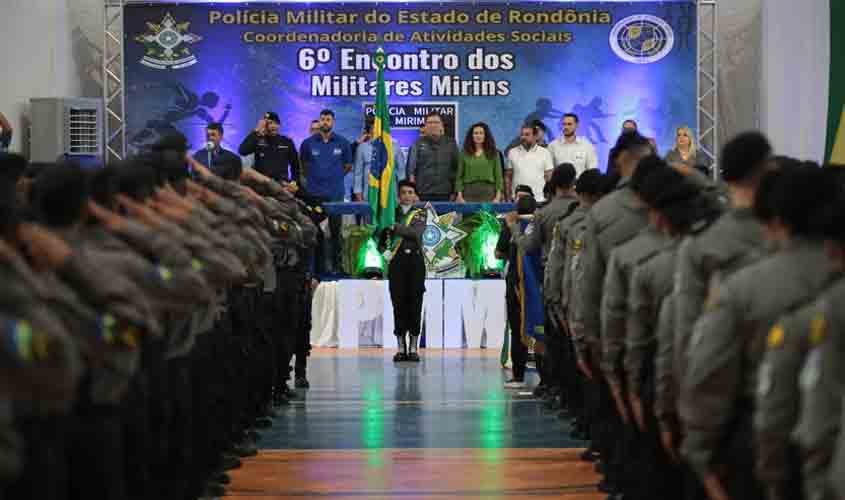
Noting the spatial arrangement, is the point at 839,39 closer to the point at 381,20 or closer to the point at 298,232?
the point at 381,20

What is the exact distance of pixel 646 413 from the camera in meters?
7.71

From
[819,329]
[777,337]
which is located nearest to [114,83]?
[777,337]

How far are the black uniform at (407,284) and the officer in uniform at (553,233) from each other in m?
4.06

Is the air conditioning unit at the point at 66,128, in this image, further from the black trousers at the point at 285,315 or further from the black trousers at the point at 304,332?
the black trousers at the point at 285,315

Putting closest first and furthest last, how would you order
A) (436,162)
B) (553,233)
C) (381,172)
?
(553,233)
(381,172)
(436,162)

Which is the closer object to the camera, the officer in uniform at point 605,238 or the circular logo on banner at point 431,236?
the officer in uniform at point 605,238

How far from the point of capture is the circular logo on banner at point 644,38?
23.6 meters

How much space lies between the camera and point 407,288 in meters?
18.6

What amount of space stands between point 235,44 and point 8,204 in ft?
60.4

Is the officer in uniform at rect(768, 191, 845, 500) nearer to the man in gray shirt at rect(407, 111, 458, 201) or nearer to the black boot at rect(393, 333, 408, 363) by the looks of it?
the black boot at rect(393, 333, 408, 363)

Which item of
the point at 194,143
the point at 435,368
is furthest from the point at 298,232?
the point at 194,143

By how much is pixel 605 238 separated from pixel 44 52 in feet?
53.0

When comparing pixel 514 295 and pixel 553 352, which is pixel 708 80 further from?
pixel 553 352

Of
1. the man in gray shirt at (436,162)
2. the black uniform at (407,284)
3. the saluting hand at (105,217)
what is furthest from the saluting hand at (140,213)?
the man in gray shirt at (436,162)
